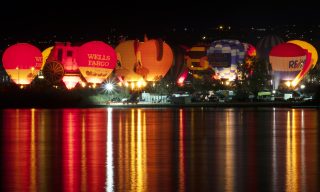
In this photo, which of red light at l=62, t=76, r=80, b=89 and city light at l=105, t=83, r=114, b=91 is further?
city light at l=105, t=83, r=114, b=91

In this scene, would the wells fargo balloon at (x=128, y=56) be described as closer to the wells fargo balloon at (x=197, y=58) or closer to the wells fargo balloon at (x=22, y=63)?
the wells fargo balloon at (x=22, y=63)

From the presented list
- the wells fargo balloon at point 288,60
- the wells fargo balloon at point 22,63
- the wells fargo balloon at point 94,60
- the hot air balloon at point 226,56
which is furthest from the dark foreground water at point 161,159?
the hot air balloon at point 226,56

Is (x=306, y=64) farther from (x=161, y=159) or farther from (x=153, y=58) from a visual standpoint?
(x=161, y=159)

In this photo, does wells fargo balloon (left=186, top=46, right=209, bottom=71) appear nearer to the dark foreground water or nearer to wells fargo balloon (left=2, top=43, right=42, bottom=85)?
wells fargo balloon (left=2, top=43, right=42, bottom=85)

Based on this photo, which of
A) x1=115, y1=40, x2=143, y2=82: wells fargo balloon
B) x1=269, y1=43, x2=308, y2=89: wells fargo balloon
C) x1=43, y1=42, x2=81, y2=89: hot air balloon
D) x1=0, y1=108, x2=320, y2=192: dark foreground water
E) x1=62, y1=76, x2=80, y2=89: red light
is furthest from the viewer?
x1=115, y1=40, x2=143, y2=82: wells fargo balloon

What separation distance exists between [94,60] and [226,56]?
21.4m

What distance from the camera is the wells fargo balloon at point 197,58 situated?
87438 mm

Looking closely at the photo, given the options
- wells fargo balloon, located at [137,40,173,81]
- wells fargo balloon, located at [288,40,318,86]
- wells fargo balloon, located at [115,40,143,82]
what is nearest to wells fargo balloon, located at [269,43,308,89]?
wells fargo balloon, located at [288,40,318,86]

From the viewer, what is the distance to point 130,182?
14.0 meters

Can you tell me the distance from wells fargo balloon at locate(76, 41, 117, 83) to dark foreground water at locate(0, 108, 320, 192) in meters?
36.3

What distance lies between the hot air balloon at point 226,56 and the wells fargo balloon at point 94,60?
1848 cm

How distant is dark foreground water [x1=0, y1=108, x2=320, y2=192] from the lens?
13.8m

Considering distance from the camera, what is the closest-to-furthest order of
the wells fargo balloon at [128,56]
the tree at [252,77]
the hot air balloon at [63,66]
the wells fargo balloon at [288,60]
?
the hot air balloon at [63,66] < the wells fargo balloon at [288,60] < the wells fargo balloon at [128,56] < the tree at [252,77]

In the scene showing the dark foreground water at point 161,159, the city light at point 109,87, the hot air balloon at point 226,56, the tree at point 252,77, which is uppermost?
the hot air balloon at point 226,56
